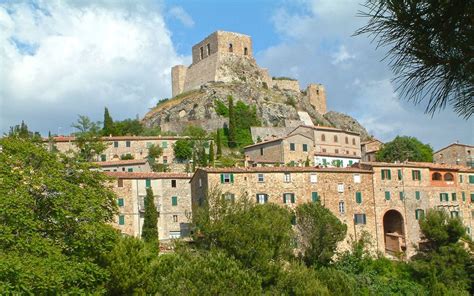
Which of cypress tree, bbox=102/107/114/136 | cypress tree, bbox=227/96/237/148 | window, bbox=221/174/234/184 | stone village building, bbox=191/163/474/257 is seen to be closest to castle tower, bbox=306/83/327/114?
cypress tree, bbox=227/96/237/148

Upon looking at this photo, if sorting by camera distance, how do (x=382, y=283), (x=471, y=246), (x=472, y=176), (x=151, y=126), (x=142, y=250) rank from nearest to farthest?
(x=142, y=250) → (x=382, y=283) → (x=471, y=246) → (x=472, y=176) → (x=151, y=126)

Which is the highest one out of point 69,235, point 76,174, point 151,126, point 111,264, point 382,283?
point 151,126

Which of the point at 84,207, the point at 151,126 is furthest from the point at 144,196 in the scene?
the point at 151,126

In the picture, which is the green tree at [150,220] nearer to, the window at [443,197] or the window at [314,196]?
the window at [314,196]

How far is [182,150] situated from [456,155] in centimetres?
3669

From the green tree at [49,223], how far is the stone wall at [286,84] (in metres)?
87.9

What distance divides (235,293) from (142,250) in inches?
227

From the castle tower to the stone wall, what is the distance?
273 cm

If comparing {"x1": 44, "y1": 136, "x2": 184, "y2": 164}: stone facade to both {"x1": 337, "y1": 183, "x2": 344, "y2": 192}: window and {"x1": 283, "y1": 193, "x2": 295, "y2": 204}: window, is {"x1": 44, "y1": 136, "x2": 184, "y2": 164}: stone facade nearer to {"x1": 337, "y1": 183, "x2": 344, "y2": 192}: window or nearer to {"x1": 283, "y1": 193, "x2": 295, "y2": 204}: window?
{"x1": 283, "y1": 193, "x2": 295, "y2": 204}: window

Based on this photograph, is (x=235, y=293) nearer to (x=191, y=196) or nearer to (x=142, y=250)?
(x=142, y=250)

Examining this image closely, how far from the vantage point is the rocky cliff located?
94.8 metres

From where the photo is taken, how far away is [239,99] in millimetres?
97562

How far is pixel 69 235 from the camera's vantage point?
24266mm

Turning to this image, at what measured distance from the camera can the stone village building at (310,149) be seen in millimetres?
69625
